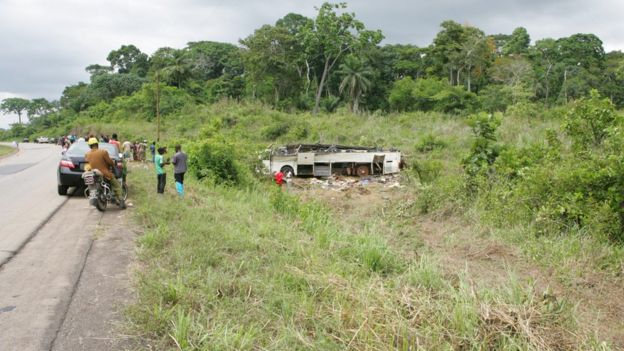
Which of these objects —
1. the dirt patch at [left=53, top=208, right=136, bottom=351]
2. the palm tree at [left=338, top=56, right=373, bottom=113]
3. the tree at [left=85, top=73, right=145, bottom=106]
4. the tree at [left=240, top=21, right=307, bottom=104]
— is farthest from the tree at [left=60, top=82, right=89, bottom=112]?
the dirt patch at [left=53, top=208, right=136, bottom=351]

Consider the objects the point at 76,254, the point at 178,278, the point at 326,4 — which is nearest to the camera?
the point at 178,278

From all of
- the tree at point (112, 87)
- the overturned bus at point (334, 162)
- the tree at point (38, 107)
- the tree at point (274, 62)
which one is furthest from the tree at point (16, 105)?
the overturned bus at point (334, 162)

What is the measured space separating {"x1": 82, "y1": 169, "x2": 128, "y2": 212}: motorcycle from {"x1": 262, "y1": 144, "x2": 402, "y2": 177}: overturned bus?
11601 mm

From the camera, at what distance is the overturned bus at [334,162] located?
67.9 ft

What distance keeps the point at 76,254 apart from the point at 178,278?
2.24 m

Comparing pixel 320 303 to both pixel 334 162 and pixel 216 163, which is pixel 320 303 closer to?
pixel 216 163

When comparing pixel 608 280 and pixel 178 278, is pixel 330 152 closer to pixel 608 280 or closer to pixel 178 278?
pixel 608 280

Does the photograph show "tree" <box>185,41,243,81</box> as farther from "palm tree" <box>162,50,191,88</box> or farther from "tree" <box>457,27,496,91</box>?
"tree" <box>457,27,496,91</box>

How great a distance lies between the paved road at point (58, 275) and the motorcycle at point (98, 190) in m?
0.22

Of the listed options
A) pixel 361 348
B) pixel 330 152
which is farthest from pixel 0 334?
pixel 330 152

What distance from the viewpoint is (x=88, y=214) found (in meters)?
8.52

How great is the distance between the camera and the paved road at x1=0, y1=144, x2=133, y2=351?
3547 mm

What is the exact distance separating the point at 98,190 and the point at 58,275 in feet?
13.4

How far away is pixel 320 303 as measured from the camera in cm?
415
